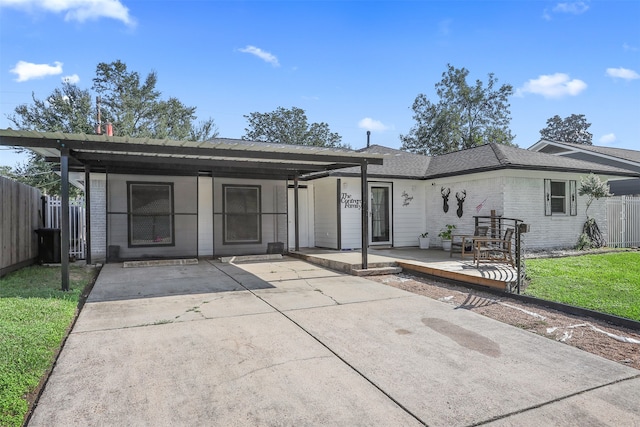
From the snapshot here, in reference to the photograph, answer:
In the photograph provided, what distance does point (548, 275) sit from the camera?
721 centimetres

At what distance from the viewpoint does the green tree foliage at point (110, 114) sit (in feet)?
78.8

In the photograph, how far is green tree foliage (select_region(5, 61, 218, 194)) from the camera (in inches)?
945

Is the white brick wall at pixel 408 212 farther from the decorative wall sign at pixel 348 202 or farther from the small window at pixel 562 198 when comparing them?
the small window at pixel 562 198

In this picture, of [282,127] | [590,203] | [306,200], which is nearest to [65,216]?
[306,200]

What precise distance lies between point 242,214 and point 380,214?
4.31m

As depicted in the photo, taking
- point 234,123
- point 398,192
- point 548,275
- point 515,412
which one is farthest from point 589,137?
point 515,412

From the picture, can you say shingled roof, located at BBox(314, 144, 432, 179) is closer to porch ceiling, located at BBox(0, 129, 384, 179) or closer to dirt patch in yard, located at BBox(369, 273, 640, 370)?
porch ceiling, located at BBox(0, 129, 384, 179)

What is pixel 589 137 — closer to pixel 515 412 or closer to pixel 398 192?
pixel 398 192

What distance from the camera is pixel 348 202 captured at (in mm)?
11812

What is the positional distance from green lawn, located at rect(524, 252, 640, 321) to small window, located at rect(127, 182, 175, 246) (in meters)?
8.58

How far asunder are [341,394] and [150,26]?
1279 cm

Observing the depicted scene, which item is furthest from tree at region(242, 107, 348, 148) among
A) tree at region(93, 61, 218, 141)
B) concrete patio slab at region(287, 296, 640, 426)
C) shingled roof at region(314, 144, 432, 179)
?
concrete patio slab at region(287, 296, 640, 426)

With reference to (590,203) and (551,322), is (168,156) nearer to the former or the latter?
(551,322)

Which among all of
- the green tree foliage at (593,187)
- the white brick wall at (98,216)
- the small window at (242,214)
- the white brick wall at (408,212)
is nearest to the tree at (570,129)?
the green tree foliage at (593,187)
